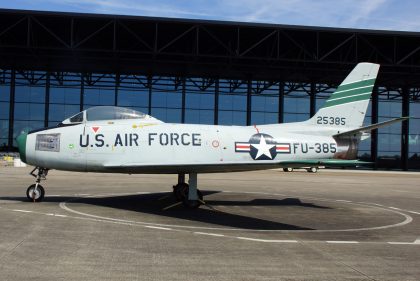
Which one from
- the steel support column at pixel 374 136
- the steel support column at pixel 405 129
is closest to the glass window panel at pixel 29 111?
the steel support column at pixel 374 136

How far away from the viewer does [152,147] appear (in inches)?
488

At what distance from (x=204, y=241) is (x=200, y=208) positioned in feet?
15.5

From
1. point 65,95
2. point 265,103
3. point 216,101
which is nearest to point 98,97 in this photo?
point 65,95

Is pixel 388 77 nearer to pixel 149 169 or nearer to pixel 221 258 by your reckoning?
pixel 149 169

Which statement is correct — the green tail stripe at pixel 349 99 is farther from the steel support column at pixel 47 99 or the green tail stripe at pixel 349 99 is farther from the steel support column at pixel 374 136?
the steel support column at pixel 47 99

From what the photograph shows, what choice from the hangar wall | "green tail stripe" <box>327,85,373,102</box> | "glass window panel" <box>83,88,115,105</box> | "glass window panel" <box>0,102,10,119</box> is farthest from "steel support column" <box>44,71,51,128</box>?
"green tail stripe" <box>327,85,373,102</box>

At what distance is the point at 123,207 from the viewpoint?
12.5 m

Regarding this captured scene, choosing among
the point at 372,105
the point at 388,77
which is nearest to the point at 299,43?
the point at 388,77

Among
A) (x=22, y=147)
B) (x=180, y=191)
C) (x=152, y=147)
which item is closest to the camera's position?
(x=22, y=147)

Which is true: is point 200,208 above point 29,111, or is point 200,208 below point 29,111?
below

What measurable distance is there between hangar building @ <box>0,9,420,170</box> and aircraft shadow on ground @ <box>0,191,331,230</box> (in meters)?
24.9

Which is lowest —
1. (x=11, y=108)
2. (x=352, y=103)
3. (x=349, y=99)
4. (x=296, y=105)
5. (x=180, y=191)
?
(x=180, y=191)

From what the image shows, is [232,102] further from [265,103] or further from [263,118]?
[263,118]

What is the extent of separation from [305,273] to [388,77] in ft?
152
